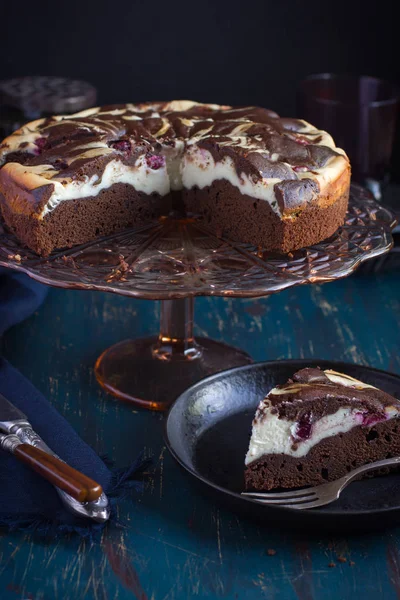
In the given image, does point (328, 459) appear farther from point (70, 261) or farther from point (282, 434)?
point (70, 261)

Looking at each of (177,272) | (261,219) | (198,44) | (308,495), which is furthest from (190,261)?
(198,44)

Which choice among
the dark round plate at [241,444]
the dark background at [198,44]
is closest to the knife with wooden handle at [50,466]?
the dark round plate at [241,444]

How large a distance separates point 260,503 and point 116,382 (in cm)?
97

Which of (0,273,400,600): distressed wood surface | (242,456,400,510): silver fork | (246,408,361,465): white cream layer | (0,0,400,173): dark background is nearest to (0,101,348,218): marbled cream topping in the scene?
(0,273,400,600): distressed wood surface

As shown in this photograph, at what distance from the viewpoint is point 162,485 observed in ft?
7.55

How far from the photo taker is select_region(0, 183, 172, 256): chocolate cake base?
2.62 meters

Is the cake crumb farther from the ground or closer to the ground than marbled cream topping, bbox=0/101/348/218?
closer to the ground

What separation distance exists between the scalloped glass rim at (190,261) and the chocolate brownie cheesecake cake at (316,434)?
33cm

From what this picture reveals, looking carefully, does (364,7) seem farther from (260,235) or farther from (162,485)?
(162,485)

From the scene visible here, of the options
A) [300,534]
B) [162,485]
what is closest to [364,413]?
[300,534]

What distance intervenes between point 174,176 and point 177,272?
642 millimetres

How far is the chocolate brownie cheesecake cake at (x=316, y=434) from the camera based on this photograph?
7.07 feet

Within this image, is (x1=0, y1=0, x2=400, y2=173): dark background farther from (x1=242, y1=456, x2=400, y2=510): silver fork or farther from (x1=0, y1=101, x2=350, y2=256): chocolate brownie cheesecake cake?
(x1=242, y1=456, x2=400, y2=510): silver fork

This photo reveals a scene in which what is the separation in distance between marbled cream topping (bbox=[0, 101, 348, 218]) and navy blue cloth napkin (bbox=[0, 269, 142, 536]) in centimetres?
55
